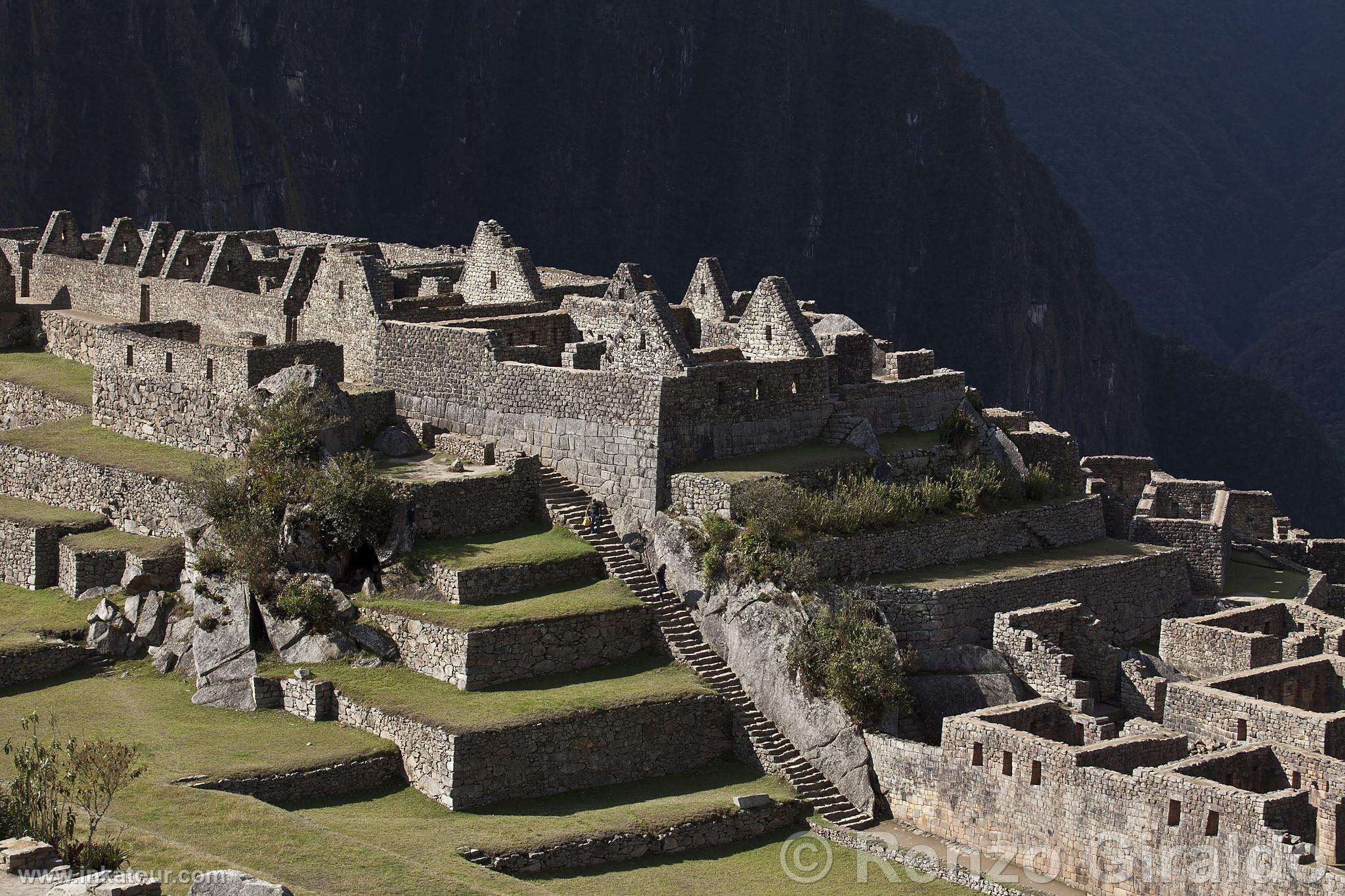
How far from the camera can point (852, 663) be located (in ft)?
108

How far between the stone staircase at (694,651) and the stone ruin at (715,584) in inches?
2.5

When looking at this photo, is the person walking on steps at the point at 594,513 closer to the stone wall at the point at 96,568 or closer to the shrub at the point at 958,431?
the shrub at the point at 958,431

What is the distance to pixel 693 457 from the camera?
36.2 meters

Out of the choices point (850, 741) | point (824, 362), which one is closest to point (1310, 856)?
point (850, 741)

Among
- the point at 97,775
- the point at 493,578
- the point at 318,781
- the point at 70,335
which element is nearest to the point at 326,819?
the point at 318,781

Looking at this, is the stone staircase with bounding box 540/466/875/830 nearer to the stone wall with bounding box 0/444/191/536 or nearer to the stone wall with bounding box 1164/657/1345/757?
the stone wall with bounding box 1164/657/1345/757

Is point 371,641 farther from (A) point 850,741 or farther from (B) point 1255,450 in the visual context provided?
(B) point 1255,450

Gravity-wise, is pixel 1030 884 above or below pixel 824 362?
below

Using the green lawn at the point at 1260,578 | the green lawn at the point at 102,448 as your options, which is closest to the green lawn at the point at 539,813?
the green lawn at the point at 102,448

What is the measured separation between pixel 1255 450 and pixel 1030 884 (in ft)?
511

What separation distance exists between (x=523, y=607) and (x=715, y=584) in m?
3.13

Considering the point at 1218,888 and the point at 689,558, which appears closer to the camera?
the point at 1218,888

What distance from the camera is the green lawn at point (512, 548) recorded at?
34.3 meters

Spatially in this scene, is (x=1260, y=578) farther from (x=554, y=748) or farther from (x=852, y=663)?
(x=554, y=748)
